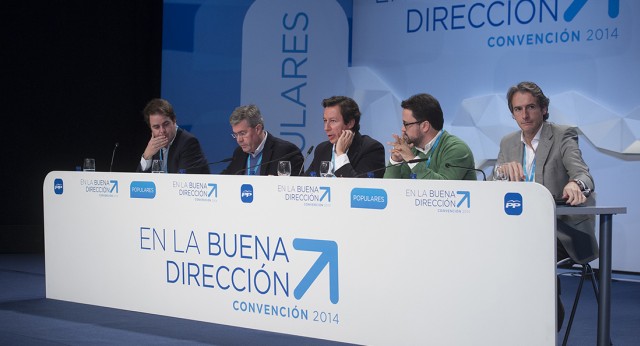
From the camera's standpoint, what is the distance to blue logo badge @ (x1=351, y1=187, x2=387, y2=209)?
146 inches

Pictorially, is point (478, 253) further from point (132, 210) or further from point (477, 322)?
point (132, 210)

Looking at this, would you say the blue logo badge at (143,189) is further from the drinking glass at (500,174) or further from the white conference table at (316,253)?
the drinking glass at (500,174)

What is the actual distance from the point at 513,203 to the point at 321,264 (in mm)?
960

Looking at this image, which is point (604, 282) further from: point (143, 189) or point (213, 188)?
point (143, 189)

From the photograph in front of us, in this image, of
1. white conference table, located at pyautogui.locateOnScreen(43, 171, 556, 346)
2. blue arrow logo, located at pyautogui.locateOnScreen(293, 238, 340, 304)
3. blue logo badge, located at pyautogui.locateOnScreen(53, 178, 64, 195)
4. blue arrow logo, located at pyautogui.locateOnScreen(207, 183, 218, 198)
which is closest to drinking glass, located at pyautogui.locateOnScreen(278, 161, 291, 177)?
white conference table, located at pyautogui.locateOnScreen(43, 171, 556, 346)

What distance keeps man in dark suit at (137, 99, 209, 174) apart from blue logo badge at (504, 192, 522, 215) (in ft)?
8.09

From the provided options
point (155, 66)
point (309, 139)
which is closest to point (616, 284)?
point (309, 139)

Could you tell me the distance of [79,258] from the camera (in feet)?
16.0

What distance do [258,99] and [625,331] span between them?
14.1ft

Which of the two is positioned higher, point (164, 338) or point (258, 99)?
point (258, 99)

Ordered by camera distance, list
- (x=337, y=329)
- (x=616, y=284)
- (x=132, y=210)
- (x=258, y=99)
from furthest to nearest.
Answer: (x=258, y=99) < (x=616, y=284) < (x=132, y=210) < (x=337, y=329)

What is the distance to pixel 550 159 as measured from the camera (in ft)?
14.0

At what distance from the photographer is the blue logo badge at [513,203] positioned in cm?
332

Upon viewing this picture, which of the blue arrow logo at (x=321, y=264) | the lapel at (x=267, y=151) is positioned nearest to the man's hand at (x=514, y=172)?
the blue arrow logo at (x=321, y=264)
